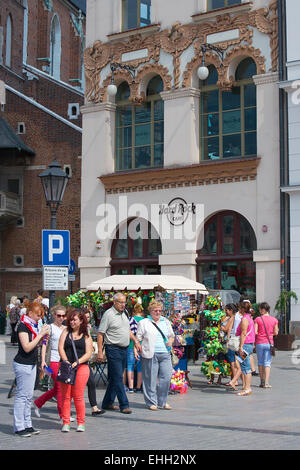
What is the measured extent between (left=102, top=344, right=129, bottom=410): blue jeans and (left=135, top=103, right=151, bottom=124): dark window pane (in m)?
17.9

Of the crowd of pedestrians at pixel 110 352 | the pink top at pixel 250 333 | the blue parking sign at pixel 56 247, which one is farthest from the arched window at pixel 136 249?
the blue parking sign at pixel 56 247

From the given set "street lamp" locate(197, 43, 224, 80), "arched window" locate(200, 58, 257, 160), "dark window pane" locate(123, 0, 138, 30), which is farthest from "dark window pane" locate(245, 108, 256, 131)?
"dark window pane" locate(123, 0, 138, 30)

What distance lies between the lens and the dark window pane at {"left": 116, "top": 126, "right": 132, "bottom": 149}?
29000mm

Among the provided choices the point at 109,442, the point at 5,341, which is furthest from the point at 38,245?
the point at 109,442

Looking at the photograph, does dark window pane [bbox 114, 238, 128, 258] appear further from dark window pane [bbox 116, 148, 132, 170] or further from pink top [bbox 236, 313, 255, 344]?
pink top [bbox 236, 313, 255, 344]

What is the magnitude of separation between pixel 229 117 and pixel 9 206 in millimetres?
13133

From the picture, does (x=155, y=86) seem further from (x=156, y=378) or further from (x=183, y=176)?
(x=156, y=378)

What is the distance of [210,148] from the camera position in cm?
2694

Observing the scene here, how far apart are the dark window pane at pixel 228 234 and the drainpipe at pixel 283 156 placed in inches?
87.3

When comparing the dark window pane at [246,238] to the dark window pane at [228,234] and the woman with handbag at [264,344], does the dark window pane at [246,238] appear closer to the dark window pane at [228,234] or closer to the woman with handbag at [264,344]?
the dark window pane at [228,234]

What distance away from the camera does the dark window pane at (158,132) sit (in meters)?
28.1

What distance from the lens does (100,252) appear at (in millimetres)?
29062

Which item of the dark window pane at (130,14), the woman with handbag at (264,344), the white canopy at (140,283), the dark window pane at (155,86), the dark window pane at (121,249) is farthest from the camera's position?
the dark window pane at (130,14)
